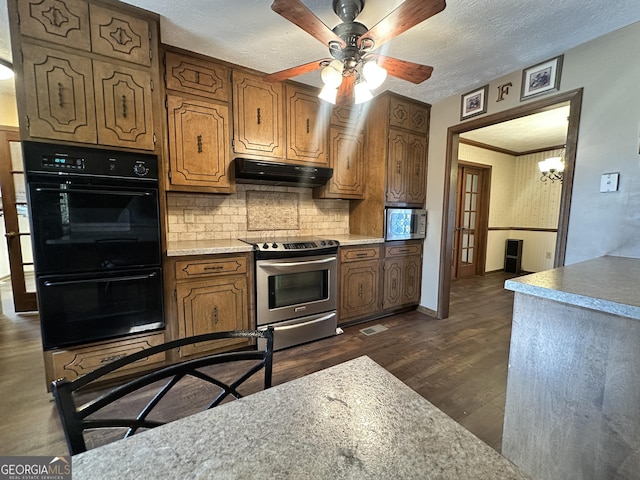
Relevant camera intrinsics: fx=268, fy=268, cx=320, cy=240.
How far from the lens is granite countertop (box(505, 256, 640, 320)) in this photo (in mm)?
830

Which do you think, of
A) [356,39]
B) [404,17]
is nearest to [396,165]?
[356,39]

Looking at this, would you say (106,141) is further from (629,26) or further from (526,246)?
(526,246)

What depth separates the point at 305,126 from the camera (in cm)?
276

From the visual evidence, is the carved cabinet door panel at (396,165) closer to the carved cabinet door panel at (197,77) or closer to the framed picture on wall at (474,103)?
the framed picture on wall at (474,103)

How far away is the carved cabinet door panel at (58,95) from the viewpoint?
1559 millimetres

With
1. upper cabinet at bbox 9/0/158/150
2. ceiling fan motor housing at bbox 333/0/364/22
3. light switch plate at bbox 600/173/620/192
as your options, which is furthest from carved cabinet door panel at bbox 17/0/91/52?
light switch plate at bbox 600/173/620/192

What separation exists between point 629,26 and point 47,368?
4327 millimetres

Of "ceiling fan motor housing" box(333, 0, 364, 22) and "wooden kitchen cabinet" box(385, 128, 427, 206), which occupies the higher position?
"ceiling fan motor housing" box(333, 0, 364, 22)

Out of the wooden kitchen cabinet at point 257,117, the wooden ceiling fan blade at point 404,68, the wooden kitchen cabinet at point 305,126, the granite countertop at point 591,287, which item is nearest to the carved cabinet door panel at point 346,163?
the wooden kitchen cabinet at point 305,126

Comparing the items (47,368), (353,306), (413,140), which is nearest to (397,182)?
(413,140)

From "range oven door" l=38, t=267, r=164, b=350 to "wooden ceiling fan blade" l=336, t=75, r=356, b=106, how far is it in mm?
1836

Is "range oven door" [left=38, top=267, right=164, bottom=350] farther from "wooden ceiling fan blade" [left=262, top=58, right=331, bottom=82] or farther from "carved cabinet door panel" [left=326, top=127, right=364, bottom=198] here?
"carved cabinet door panel" [left=326, top=127, right=364, bottom=198]

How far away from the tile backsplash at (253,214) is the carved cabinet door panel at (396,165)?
66 centimetres

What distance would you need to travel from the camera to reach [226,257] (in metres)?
2.19
